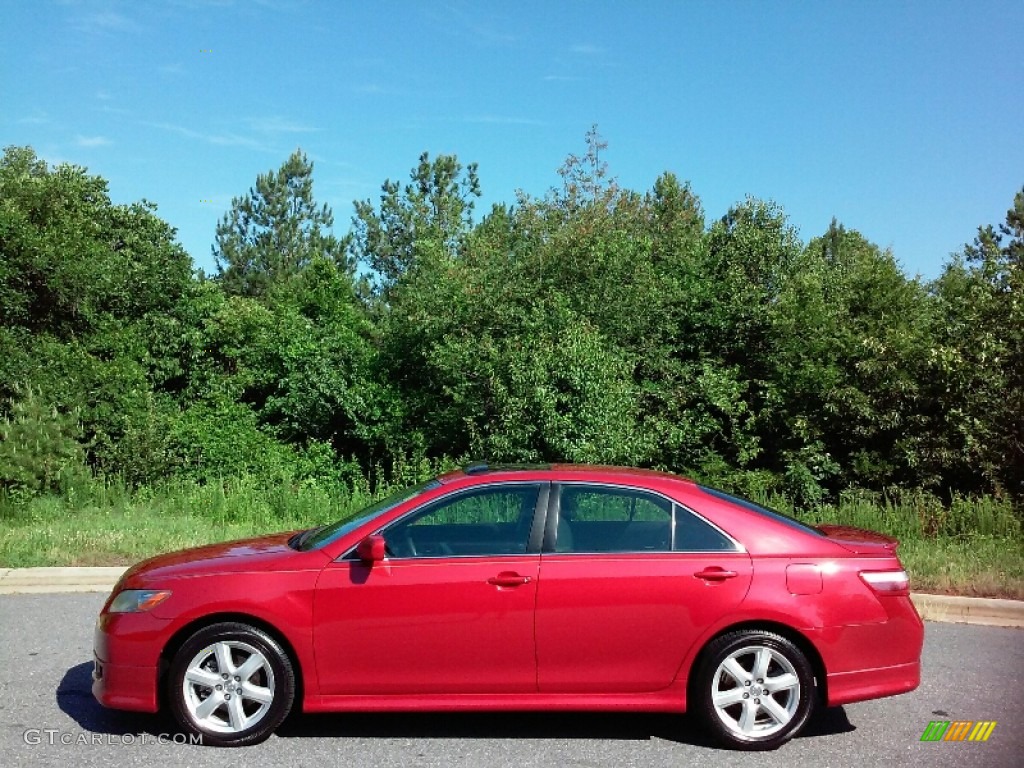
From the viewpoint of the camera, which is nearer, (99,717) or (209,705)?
(209,705)

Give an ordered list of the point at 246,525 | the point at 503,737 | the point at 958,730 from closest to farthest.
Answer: the point at 503,737 < the point at 958,730 < the point at 246,525

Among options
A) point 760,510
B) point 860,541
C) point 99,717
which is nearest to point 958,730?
point 860,541

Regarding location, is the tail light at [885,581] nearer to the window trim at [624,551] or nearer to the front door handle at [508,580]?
the window trim at [624,551]

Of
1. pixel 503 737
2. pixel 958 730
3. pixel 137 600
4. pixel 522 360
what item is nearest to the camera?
pixel 137 600

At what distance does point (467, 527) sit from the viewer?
17.9ft

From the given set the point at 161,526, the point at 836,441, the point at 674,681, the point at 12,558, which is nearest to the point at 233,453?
the point at 161,526

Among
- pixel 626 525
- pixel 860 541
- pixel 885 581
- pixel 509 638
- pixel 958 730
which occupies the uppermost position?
pixel 626 525

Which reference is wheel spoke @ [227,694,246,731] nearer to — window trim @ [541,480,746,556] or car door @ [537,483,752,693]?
car door @ [537,483,752,693]

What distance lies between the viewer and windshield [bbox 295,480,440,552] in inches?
207

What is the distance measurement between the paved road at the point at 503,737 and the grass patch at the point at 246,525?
286cm

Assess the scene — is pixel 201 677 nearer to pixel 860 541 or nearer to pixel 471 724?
pixel 471 724

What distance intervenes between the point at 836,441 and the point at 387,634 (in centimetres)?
1391

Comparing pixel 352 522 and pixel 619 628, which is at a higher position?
pixel 352 522

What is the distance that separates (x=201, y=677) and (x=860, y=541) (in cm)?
369
